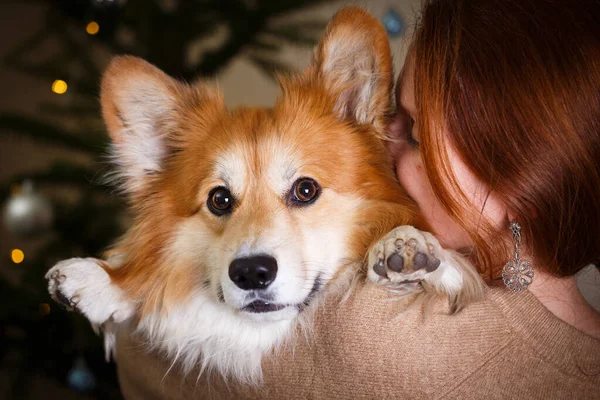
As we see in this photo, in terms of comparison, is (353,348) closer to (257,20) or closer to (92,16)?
(257,20)

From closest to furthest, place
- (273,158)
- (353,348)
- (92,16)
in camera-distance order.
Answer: (353,348) < (273,158) < (92,16)

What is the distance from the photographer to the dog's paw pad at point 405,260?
3.85 feet

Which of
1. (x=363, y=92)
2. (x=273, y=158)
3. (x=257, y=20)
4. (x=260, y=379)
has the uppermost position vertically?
(x=257, y=20)

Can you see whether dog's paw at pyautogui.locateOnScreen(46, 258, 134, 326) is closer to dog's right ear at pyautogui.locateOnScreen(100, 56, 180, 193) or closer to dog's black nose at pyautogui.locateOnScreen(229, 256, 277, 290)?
dog's right ear at pyautogui.locateOnScreen(100, 56, 180, 193)

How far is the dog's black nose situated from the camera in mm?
1245

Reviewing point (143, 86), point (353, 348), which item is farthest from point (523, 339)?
point (143, 86)

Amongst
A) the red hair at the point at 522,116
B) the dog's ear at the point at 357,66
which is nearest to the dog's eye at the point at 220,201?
the dog's ear at the point at 357,66

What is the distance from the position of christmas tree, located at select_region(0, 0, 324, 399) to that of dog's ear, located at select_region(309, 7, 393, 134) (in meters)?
0.81

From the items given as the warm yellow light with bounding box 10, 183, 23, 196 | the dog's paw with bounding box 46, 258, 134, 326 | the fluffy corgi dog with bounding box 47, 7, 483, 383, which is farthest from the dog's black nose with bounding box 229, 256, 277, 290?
the warm yellow light with bounding box 10, 183, 23, 196

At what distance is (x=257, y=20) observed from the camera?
7.35 feet

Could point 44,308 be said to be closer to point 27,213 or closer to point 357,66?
point 27,213

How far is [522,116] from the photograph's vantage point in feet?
3.88

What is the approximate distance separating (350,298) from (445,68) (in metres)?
0.58

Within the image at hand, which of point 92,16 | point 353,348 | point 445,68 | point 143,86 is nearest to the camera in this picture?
point 353,348
